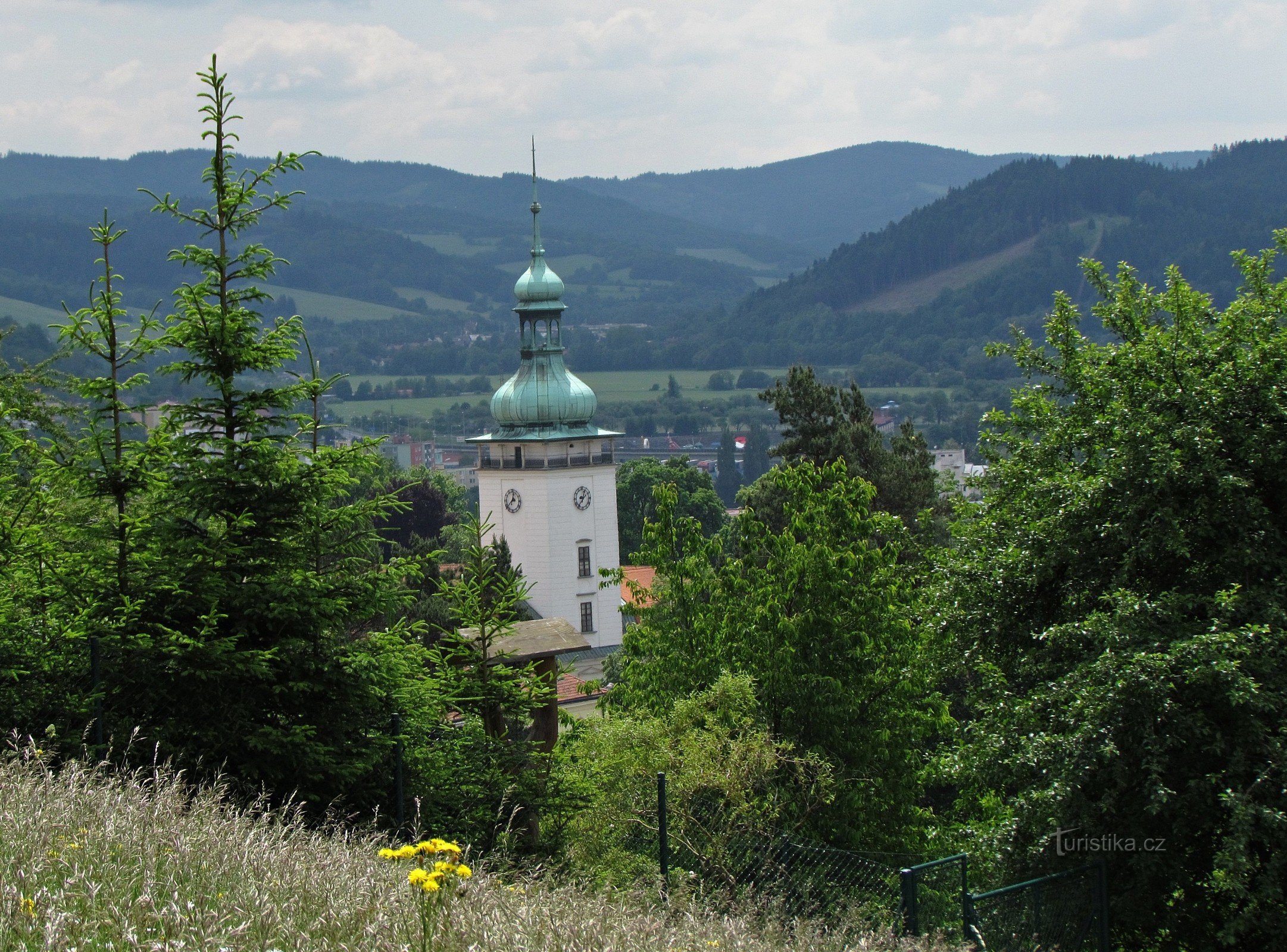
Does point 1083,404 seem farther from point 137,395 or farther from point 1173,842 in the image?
point 137,395

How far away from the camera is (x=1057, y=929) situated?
33.0 feet

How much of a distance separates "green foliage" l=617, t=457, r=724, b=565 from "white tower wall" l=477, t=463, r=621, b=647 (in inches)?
530

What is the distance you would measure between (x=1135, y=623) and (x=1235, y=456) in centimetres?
186

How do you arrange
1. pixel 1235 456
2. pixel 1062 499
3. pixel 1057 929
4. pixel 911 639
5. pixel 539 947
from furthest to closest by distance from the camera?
1. pixel 911 639
2. pixel 1062 499
3. pixel 1235 456
4. pixel 1057 929
5. pixel 539 947

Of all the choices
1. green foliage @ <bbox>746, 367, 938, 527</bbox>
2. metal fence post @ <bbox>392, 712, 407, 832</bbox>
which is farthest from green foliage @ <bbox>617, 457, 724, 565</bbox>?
metal fence post @ <bbox>392, 712, 407, 832</bbox>

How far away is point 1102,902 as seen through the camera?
34.4ft

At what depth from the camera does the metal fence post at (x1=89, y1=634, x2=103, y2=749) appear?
1006 centimetres

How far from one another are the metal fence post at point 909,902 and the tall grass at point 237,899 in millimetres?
392

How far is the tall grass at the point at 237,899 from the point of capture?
5594mm

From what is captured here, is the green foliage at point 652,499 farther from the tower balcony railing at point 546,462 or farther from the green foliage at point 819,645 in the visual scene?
the green foliage at point 819,645

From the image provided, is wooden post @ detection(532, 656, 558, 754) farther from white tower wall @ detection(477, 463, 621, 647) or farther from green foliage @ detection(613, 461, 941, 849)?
white tower wall @ detection(477, 463, 621, 647)

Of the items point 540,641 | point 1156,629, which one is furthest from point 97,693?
point 1156,629

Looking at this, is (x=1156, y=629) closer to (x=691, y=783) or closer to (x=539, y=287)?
(x=691, y=783)

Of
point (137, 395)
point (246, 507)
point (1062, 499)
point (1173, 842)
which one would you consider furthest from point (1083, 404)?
point (137, 395)
